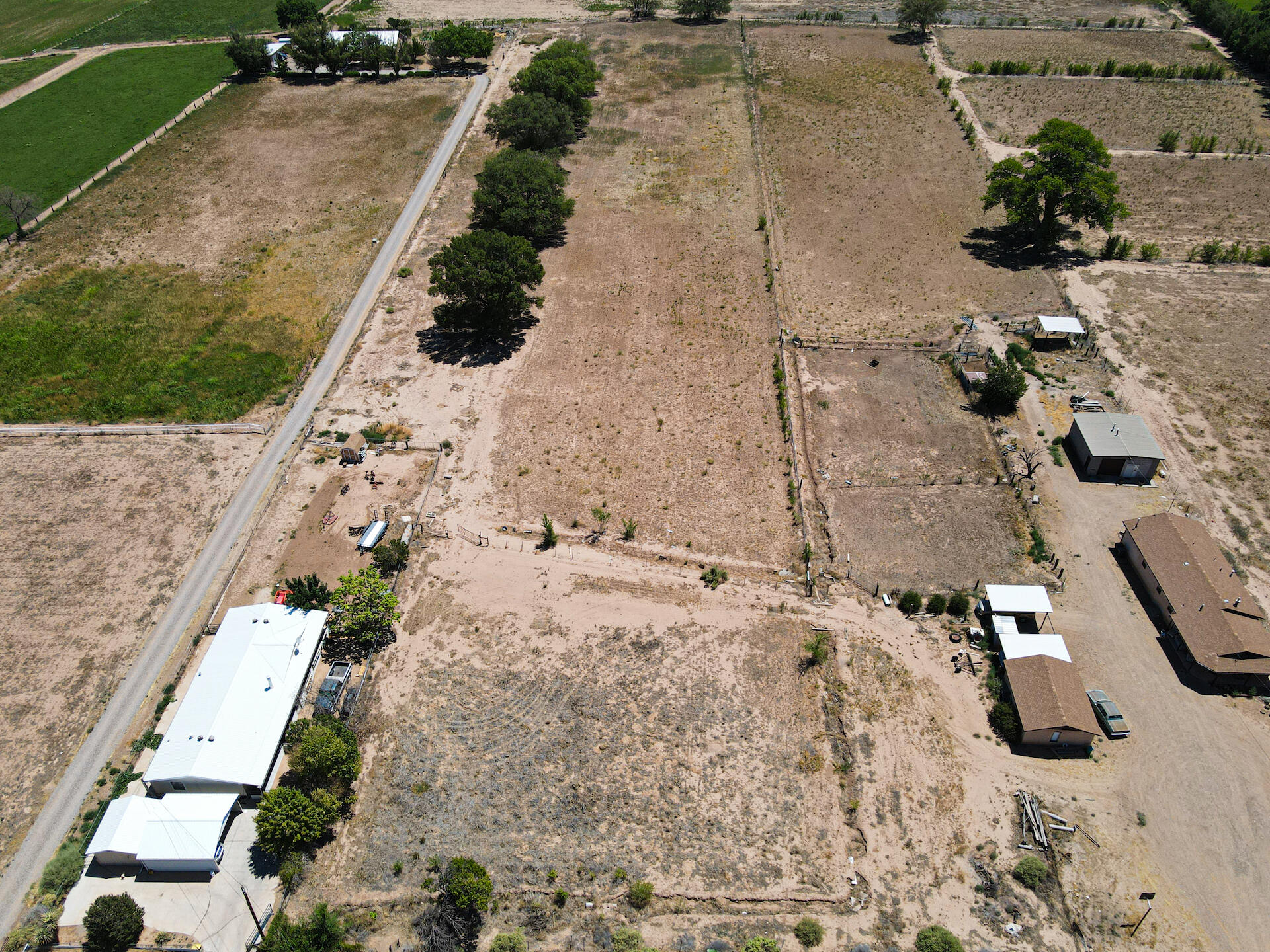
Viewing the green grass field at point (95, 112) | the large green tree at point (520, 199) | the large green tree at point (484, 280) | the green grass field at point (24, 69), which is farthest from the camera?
the green grass field at point (24, 69)

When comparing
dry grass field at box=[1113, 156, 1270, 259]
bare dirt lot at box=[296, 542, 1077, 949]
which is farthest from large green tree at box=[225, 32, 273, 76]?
dry grass field at box=[1113, 156, 1270, 259]

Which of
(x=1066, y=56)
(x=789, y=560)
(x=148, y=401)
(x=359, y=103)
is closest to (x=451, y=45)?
(x=359, y=103)

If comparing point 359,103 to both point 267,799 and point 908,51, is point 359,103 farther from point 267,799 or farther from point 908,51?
point 267,799

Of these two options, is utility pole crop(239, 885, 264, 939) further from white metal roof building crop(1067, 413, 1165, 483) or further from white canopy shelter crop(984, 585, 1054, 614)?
white metal roof building crop(1067, 413, 1165, 483)

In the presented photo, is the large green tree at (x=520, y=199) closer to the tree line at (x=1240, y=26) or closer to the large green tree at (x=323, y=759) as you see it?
the large green tree at (x=323, y=759)

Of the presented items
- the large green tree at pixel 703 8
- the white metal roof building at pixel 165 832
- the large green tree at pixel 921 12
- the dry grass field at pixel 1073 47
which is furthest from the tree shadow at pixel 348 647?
the large green tree at pixel 921 12

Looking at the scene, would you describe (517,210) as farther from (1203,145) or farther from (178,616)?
(1203,145)
